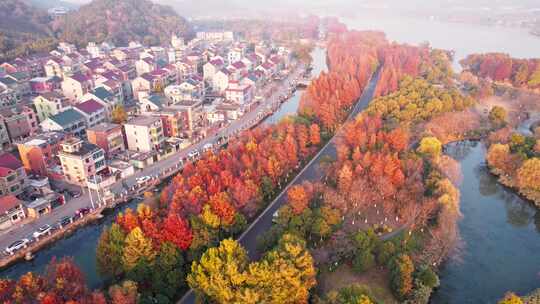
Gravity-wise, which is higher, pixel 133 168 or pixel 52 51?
pixel 52 51

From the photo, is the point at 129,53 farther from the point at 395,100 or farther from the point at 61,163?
the point at 395,100

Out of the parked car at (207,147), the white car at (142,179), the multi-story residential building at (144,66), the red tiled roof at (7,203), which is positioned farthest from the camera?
the multi-story residential building at (144,66)

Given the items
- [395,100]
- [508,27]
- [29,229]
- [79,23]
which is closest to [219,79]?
[395,100]

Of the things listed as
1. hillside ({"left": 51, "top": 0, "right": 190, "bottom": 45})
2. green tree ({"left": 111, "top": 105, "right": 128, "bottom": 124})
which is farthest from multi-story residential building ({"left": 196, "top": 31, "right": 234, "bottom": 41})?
green tree ({"left": 111, "top": 105, "right": 128, "bottom": 124})

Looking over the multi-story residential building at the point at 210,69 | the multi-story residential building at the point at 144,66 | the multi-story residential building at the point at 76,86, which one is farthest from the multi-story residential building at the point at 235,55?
the multi-story residential building at the point at 76,86

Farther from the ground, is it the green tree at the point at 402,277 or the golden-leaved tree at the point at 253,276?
the golden-leaved tree at the point at 253,276

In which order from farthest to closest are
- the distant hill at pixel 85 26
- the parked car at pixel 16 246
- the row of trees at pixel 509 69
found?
the distant hill at pixel 85 26 < the row of trees at pixel 509 69 < the parked car at pixel 16 246

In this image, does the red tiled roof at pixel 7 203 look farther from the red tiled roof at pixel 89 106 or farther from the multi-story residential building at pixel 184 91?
the multi-story residential building at pixel 184 91

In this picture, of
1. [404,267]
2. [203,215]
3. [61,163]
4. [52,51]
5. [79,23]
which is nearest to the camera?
[404,267]
